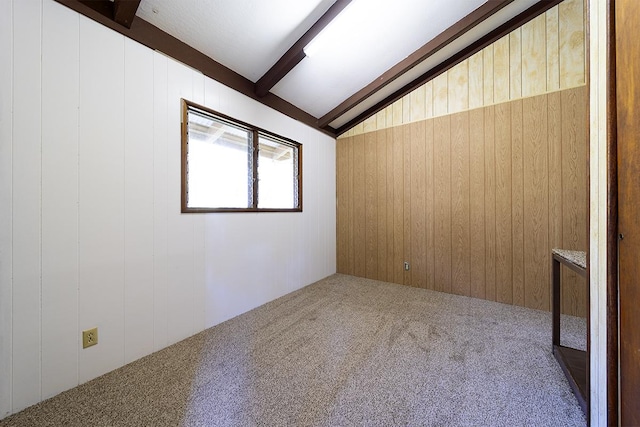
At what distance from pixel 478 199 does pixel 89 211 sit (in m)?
3.50

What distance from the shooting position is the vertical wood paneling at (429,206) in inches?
119

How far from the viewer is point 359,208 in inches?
145

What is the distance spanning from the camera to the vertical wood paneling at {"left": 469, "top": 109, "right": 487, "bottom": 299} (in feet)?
8.89

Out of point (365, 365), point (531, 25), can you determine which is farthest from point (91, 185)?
point (531, 25)

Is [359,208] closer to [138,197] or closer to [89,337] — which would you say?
[138,197]

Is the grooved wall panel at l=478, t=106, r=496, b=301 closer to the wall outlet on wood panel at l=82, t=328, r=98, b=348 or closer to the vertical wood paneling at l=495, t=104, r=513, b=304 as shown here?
the vertical wood paneling at l=495, t=104, r=513, b=304

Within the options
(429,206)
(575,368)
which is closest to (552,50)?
(429,206)

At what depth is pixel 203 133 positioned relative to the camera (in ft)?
7.08

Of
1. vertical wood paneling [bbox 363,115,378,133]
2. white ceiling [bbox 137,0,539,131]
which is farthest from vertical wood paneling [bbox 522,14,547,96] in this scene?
vertical wood paneling [bbox 363,115,378,133]

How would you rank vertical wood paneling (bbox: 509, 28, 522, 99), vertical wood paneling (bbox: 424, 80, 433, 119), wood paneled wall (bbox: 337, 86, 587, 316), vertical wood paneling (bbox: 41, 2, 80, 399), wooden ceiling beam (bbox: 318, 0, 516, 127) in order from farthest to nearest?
1. vertical wood paneling (bbox: 424, 80, 433, 119)
2. vertical wood paneling (bbox: 509, 28, 522, 99)
3. wood paneled wall (bbox: 337, 86, 587, 316)
4. wooden ceiling beam (bbox: 318, 0, 516, 127)
5. vertical wood paneling (bbox: 41, 2, 80, 399)

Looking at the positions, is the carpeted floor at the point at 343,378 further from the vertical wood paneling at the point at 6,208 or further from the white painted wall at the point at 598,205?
the white painted wall at the point at 598,205

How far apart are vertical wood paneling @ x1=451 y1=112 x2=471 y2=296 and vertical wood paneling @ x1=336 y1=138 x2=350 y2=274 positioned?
59.5 inches

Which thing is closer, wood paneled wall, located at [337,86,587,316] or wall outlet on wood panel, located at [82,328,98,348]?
wall outlet on wood panel, located at [82,328,98,348]

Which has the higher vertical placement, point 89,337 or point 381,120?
point 381,120
